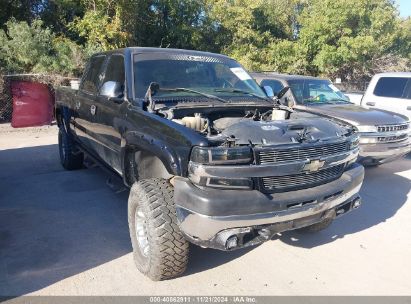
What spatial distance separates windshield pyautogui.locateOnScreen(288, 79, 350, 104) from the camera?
25.6 feet

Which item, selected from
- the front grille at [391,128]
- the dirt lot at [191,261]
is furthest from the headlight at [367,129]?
the dirt lot at [191,261]

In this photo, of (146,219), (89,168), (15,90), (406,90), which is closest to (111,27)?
(15,90)

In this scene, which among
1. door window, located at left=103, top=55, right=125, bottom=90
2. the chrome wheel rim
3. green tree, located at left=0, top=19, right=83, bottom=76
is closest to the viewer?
the chrome wheel rim

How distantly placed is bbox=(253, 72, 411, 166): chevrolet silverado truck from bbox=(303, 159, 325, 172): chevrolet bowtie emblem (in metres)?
2.51

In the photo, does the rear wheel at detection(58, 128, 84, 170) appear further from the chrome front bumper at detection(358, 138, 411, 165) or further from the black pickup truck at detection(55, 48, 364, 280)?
the chrome front bumper at detection(358, 138, 411, 165)

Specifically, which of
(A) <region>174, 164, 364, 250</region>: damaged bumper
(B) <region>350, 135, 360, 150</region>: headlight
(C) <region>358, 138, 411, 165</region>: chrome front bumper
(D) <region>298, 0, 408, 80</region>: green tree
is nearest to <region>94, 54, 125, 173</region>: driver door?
(A) <region>174, 164, 364, 250</region>: damaged bumper

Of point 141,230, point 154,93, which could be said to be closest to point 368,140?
point 154,93

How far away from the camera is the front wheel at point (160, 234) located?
3.08 m

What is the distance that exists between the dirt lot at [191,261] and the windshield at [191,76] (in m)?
1.66

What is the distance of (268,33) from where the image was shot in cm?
1938

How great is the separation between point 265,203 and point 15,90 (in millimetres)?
10361

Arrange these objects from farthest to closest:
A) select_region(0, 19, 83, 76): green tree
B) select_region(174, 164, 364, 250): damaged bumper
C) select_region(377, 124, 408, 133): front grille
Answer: select_region(0, 19, 83, 76): green tree
select_region(377, 124, 408, 133): front grille
select_region(174, 164, 364, 250): damaged bumper

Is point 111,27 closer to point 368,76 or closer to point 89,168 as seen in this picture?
point 89,168

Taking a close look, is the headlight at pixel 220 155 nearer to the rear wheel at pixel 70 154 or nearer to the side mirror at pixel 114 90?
the side mirror at pixel 114 90
